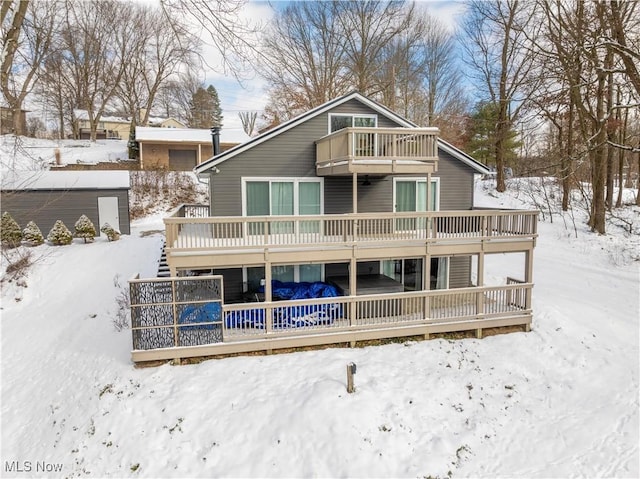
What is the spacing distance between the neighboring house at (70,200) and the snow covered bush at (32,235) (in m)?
0.86

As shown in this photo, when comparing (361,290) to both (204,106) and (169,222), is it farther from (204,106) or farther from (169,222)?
(204,106)

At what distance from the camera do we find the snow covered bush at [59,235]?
735 inches

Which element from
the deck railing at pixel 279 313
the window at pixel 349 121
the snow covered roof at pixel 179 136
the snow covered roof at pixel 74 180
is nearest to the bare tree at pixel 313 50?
the snow covered roof at pixel 179 136

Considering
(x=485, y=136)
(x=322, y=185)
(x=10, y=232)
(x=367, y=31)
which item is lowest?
(x=10, y=232)

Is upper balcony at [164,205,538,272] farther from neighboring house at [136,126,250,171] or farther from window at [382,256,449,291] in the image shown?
neighboring house at [136,126,250,171]

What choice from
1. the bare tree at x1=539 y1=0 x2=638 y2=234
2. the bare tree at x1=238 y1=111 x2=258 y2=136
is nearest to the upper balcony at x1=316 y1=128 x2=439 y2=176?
the bare tree at x1=539 y1=0 x2=638 y2=234

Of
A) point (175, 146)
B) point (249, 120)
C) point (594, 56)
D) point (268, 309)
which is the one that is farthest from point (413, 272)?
point (249, 120)

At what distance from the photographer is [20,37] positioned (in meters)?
9.52

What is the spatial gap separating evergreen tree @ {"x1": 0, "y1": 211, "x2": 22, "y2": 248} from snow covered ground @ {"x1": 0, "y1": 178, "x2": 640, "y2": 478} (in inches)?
252

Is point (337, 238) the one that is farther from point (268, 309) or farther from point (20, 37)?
point (20, 37)

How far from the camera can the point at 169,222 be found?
1011 centimetres

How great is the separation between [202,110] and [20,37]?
45.2 meters

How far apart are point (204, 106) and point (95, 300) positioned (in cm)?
4285

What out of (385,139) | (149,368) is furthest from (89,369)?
(385,139)
